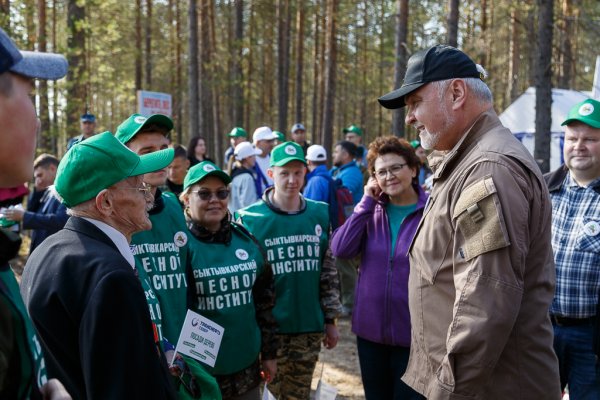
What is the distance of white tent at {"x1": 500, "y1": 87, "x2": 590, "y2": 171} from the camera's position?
1402 cm

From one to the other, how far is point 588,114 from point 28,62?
137 inches

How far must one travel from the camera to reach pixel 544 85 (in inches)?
367

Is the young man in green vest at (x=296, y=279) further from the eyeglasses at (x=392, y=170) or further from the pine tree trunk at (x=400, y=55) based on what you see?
the pine tree trunk at (x=400, y=55)

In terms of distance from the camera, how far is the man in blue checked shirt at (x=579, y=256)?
3508 millimetres

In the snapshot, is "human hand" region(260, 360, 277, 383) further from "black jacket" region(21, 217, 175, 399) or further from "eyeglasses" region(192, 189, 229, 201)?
"black jacket" region(21, 217, 175, 399)

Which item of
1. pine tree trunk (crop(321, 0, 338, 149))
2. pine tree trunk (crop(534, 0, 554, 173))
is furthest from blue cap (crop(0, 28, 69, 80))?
pine tree trunk (crop(321, 0, 338, 149))

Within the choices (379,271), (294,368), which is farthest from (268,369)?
(379,271)

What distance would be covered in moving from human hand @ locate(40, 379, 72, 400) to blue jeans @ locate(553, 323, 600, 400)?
10.3 ft

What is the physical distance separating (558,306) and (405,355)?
103cm

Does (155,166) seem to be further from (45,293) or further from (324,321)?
(324,321)

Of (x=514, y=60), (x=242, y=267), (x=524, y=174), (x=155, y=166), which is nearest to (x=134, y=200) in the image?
(x=155, y=166)

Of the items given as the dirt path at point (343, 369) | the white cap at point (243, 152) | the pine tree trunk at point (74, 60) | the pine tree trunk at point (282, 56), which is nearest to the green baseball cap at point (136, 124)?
the dirt path at point (343, 369)

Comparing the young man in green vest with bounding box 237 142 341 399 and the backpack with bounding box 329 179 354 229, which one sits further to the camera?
the backpack with bounding box 329 179 354 229

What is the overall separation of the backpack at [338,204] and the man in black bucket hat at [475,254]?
5299 millimetres
